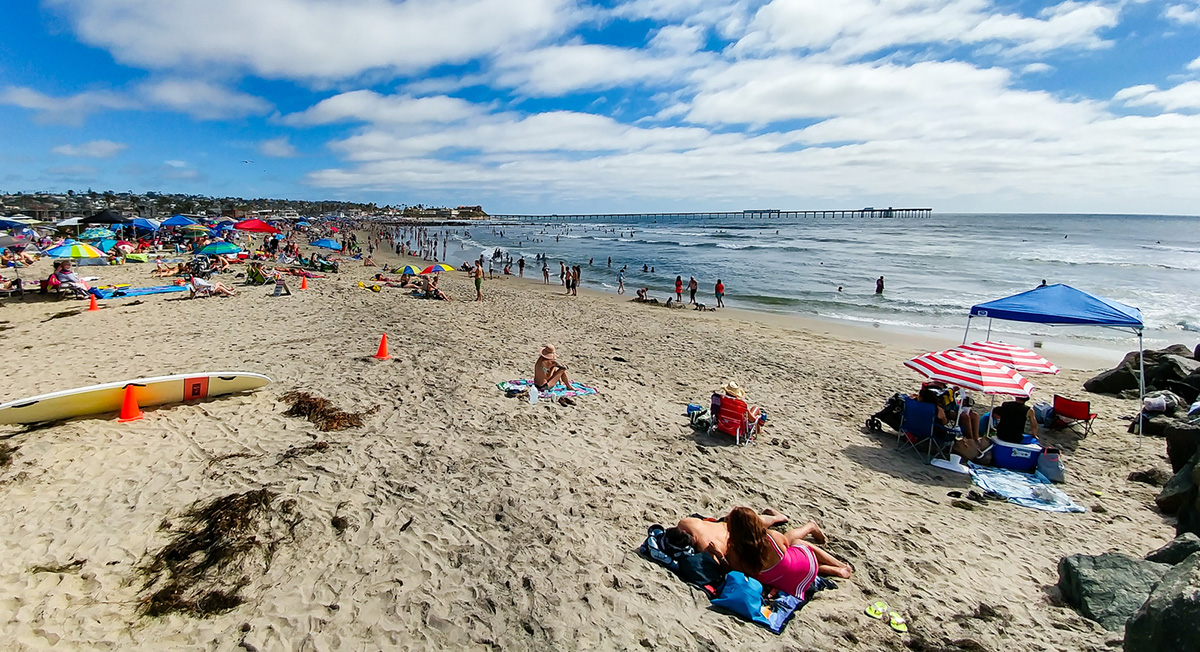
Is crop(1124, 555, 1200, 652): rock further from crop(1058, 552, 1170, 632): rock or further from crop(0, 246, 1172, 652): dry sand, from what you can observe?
crop(1058, 552, 1170, 632): rock

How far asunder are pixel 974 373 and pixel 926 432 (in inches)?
38.3

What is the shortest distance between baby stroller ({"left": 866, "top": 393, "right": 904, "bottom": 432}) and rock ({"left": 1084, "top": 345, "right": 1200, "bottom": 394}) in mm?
5988

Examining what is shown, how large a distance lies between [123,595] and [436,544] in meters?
2.19

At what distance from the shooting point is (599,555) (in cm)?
456

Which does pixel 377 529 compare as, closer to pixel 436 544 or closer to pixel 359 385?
pixel 436 544

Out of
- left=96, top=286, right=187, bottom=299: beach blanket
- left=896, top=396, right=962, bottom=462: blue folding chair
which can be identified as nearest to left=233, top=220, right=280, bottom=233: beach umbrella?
left=96, top=286, right=187, bottom=299: beach blanket

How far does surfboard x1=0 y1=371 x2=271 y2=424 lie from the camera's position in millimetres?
6230

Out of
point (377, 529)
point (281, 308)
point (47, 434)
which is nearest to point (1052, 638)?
point (377, 529)

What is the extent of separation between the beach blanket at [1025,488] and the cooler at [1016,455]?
90mm

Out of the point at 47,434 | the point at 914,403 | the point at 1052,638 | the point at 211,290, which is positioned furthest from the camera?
the point at 211,290

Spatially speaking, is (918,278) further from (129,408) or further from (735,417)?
(129,408)

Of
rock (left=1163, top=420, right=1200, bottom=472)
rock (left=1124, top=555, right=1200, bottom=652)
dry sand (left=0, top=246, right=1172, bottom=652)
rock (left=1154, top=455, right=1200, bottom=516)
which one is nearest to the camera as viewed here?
rock (left=1124, top=555, right=1200, bottom=652)

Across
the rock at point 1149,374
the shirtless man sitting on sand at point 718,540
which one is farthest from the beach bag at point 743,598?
the rock at point 1149,374

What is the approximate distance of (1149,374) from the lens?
9.98 m
